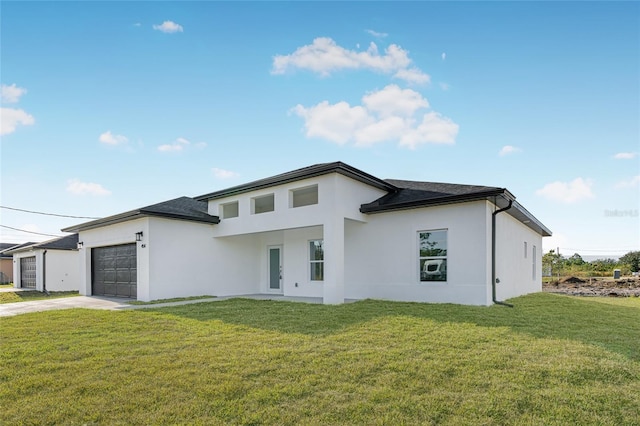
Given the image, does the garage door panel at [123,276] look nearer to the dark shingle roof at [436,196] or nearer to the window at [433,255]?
the dark shingle roof at [436,196]

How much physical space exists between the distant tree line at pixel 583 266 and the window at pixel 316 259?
89.1 feet

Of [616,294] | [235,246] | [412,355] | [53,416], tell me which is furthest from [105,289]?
[616,294]

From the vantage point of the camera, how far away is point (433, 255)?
436 inches

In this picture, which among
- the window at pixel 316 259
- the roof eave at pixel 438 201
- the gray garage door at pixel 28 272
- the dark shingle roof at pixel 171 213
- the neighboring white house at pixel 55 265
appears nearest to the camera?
the roof eave at pixel 438 201

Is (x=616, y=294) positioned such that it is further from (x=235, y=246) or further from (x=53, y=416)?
(x=53, y=416)

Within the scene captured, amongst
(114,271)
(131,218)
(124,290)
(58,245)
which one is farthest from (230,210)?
(58,245)

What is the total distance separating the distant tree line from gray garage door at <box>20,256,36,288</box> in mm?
39058

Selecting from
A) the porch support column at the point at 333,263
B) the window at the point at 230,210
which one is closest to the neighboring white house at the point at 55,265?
the window at the point at 230,210

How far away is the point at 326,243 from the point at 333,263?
657 mm

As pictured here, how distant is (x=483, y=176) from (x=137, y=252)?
14.3 metres

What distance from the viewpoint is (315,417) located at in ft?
11.9

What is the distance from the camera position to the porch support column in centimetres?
1094

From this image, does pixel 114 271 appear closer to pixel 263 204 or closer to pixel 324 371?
pixel 263 204

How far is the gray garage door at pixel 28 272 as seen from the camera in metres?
23.0
